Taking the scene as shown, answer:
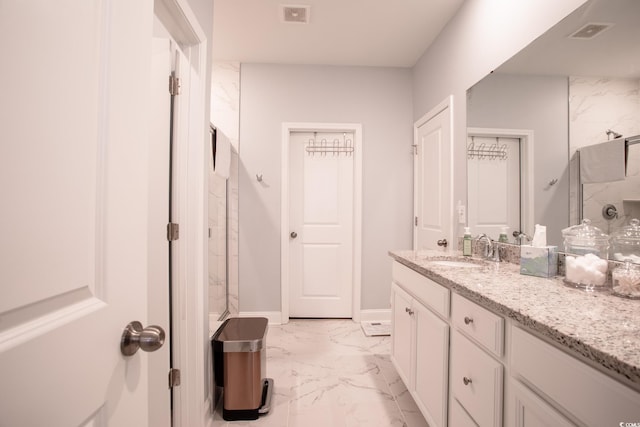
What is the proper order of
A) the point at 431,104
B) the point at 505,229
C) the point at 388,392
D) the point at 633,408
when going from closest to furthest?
the point at 633,408 → the point at 505,229 → the point at 388,392 → the point at 431,104

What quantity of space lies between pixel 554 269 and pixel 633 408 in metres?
0.85

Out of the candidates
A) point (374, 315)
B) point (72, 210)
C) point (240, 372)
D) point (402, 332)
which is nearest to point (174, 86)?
point (72, 210)

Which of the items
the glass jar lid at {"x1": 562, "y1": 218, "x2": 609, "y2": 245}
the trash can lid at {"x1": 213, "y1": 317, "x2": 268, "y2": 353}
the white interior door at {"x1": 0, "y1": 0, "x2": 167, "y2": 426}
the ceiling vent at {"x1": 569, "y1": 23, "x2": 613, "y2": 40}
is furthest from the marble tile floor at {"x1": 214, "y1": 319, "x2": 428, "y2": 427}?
the ceiling vent at {"x1": 569, "y1": 23, "x2": 613, "y2": 40}

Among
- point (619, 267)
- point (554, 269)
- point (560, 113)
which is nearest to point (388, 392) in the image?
point (554, 269)

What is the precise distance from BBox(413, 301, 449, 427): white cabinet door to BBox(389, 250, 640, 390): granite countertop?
228mm

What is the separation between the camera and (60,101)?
1.38 ft

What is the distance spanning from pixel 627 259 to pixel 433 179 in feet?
5.38

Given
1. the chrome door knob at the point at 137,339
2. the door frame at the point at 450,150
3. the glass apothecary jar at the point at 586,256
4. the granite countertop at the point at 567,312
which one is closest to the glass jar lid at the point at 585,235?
the glass apothecary jar at the point at 586,256

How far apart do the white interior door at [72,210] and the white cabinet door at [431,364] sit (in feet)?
3.71

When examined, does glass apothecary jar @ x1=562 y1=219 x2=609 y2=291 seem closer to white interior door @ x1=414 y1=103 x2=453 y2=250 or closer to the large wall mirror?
the large wall mirror

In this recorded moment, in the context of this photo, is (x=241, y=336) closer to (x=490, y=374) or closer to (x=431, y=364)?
(x=431, y=364)

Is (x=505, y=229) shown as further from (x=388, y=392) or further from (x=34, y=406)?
(x=34, y=406)

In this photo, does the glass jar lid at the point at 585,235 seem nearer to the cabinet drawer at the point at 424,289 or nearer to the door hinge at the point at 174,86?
the cabinet drawer at the point at 424,289

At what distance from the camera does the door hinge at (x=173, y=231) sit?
54.2 inches
